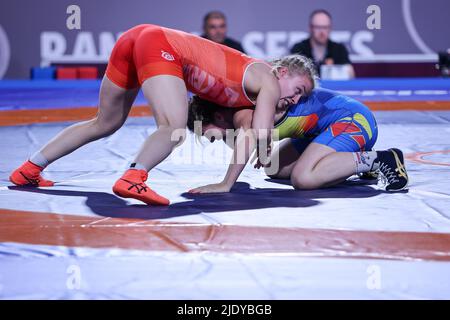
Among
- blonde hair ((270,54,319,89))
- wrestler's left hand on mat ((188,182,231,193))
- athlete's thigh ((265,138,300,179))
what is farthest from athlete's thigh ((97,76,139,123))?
athlete's thigh ((265,138,300,179))

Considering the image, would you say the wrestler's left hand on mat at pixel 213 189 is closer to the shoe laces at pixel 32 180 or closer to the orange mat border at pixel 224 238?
the orange mat border at pixel 224 238

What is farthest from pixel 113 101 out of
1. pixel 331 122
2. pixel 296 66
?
pixel 331 122

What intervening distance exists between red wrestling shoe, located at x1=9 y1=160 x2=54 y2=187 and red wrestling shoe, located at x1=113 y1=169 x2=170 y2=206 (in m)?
0.69

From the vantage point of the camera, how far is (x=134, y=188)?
2.81 meters

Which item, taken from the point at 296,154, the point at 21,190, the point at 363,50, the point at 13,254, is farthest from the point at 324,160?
the point at 363,50

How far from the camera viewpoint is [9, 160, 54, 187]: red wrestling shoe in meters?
3.38

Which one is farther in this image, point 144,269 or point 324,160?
point 324,160

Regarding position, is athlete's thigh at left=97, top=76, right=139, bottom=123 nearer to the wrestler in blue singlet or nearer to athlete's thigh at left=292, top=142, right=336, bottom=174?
the wrestler in blue singlet

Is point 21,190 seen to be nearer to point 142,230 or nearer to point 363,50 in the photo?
point 142,230

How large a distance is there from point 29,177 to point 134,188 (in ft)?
2.55

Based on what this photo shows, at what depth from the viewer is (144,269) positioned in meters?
2.07

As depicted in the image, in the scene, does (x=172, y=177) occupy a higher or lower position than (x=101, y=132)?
lower

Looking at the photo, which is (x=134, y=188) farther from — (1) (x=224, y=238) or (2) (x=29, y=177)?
(2) (x=29, y=177)
